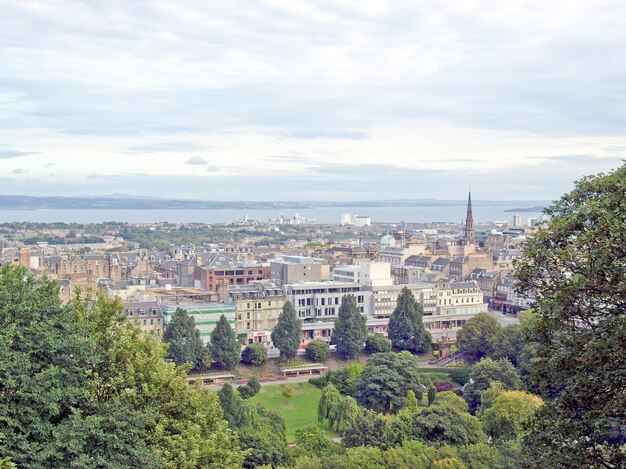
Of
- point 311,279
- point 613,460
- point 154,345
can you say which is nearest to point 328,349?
point 311,279

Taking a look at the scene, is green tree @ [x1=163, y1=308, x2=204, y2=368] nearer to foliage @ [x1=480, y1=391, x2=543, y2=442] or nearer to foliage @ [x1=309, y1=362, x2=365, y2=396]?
foliage @ [x1=309, y1=362, x2=365, y2=396]

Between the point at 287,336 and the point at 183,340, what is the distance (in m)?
→ 8.40

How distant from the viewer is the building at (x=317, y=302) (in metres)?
74.1

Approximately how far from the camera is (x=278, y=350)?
218 feet

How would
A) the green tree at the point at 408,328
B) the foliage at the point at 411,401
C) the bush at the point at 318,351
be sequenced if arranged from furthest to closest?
the green tree at the point at 408,328 < the bush at the point at 318,351 < the foliage at the point at 411,401

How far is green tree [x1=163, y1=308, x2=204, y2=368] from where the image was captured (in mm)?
56594

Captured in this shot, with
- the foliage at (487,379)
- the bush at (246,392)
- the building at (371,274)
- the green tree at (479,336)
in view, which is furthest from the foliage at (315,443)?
the building at (371,274)

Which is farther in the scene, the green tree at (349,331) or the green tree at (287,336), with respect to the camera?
the green tree at (349,331)

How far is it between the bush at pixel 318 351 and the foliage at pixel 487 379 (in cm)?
1464

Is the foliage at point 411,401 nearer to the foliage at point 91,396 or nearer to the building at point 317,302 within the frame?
the foliage at point 91,396

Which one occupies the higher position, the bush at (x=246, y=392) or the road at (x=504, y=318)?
the road at (x=504, y=318)

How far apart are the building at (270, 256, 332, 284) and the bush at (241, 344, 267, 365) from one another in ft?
71.0

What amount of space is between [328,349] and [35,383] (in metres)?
47.2

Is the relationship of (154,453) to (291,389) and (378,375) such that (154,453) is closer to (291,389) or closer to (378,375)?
(378,375)
